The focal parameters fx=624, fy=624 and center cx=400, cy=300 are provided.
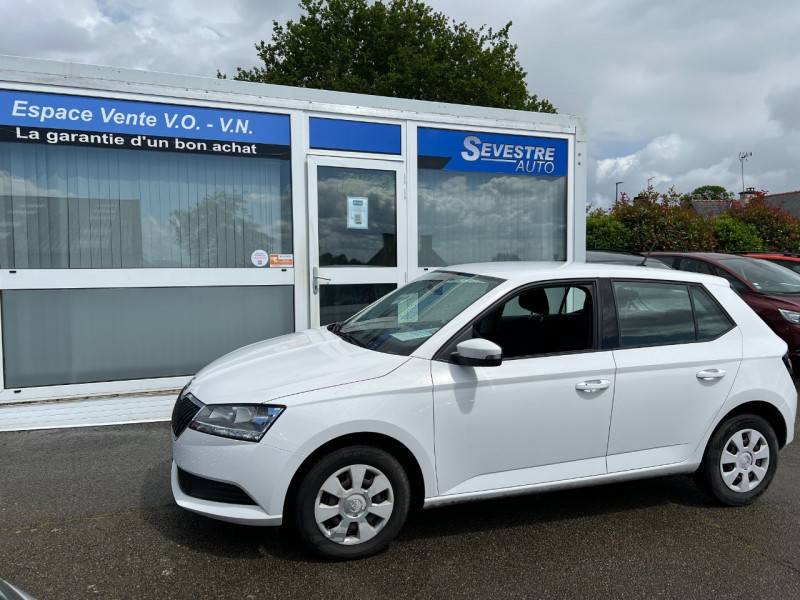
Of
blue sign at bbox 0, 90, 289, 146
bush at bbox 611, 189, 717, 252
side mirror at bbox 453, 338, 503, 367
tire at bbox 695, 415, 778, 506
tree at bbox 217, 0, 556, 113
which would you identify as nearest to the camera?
side mirror at bbox 453, 338, 503, 367

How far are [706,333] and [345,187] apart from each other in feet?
13.2

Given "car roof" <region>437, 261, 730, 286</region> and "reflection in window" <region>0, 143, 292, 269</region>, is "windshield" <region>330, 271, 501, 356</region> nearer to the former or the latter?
"car roof" <region>437, 261, 730, 286</region>

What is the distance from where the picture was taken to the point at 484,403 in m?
3.35

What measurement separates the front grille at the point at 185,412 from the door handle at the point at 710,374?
2919mm

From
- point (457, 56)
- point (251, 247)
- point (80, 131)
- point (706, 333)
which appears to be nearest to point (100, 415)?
point (251, 247)

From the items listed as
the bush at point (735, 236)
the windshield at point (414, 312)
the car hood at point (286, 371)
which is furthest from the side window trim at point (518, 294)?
the bush at point (735, 236)

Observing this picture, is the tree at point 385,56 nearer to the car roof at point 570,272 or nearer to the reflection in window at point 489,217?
the reflection in window at point 489,217

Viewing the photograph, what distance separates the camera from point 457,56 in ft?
86.6

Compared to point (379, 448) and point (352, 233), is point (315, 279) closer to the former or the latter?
point (352, 233)

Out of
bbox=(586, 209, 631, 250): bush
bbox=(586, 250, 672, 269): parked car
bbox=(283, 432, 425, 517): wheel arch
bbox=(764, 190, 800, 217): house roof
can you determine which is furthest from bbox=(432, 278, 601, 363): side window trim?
bbox=(764, 190, 800, 217): house roof

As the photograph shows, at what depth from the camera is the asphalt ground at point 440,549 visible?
9.89 feet

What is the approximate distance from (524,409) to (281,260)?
149 inches

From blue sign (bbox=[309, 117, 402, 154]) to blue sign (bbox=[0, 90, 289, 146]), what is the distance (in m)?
0.33

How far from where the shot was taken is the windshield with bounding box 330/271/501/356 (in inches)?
141
